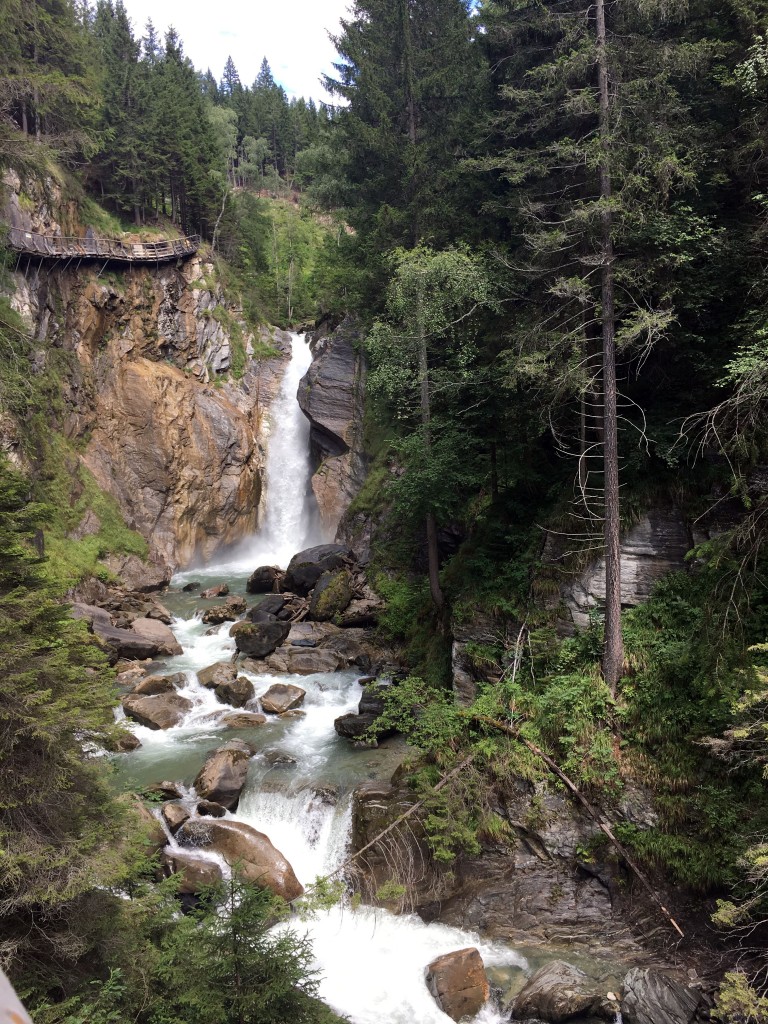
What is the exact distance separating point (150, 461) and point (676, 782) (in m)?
25.8

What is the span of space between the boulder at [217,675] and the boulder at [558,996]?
10.1 metres

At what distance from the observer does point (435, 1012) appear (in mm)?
8773

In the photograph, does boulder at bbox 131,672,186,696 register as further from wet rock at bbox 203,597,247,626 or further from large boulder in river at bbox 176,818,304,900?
large boulder in river at bbox 176,818,304,900

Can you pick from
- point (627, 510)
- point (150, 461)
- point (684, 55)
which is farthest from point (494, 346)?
point (150, 461)

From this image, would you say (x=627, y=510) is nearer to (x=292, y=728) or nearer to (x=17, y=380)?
(x=292, y=728)

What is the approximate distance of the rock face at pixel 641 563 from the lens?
36.5ft

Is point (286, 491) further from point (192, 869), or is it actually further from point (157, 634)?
point (192, 869)

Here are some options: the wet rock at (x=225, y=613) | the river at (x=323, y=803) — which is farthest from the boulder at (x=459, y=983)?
the wet rock at (x=225, y=613)

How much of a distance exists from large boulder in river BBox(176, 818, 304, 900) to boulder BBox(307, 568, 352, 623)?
31.5ft

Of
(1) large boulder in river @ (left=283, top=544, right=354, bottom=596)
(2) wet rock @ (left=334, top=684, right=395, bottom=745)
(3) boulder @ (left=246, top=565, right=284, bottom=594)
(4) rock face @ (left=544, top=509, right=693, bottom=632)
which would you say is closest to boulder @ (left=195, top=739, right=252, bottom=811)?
(2) wet rock @ (left=334, top=684, right=395, bottom=745)

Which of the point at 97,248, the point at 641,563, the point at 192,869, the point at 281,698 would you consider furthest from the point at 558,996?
the point at 97,248

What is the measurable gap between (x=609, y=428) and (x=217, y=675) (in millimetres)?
12244

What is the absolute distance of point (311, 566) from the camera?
77.4 feet

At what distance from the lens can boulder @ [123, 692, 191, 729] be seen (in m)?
15.2
